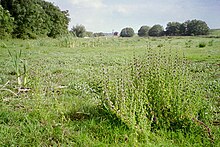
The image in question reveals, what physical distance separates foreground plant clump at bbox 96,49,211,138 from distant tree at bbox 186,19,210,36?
107ft

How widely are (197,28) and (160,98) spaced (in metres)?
33.5

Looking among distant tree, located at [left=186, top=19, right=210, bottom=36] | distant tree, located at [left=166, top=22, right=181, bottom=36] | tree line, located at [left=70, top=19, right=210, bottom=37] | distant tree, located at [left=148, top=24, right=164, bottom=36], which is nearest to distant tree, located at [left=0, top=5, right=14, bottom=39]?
tree line, located at [left=70, top=19, right=210, bottom=37]

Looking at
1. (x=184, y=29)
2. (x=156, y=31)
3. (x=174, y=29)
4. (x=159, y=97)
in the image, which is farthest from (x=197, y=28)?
(x=159, y=97)

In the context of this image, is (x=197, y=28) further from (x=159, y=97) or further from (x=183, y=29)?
(x=159, y=97)

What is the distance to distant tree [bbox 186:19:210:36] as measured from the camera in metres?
33.2

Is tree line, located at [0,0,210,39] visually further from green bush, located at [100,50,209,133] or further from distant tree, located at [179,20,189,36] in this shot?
green bush, located at [100,50,209,133]

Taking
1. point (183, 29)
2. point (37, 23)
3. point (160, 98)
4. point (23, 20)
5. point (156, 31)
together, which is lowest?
point (160, 98)

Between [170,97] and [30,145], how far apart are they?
5.46 feet

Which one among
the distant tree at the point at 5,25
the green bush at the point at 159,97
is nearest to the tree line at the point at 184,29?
the distant tree at the point at 5,25

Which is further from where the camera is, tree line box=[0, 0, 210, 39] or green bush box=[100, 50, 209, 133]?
tree line box=[0, 0, 210, 39]

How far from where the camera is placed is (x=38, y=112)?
3223 millimetres

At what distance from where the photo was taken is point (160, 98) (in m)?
2.88

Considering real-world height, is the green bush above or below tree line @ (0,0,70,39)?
below

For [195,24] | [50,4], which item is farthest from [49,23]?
[195,24]
